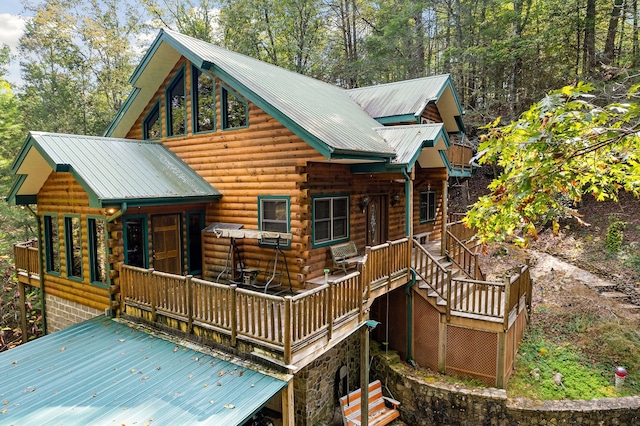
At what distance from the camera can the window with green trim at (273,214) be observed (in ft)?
30.5

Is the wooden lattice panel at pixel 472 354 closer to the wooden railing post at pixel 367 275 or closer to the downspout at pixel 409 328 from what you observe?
the downspout at pixel 409 328

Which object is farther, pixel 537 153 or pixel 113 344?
pixel 113 344

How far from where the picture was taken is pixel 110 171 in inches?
340

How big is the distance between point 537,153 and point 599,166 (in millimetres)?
992

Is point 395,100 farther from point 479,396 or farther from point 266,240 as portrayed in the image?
point 479,396

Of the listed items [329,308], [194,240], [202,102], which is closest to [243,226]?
[194,240]

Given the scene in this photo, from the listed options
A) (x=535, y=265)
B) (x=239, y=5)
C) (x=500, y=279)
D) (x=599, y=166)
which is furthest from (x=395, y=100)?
(x=239, y=5)

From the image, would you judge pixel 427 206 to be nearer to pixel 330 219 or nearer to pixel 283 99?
pixel 330 219

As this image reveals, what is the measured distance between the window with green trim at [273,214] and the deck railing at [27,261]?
713cm

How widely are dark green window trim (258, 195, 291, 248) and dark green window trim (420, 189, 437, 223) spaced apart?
27.4 feet

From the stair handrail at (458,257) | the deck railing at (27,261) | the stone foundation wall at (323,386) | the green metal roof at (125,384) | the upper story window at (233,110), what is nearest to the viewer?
the green metal roof at (125,384)

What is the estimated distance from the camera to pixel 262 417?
7078mm

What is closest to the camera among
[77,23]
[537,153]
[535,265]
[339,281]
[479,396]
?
[537,153]

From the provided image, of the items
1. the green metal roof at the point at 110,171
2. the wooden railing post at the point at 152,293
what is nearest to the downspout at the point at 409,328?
the green metal roof at the point at 110,171
